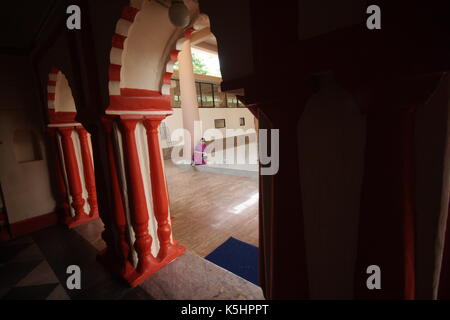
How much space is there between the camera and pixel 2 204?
3746mm

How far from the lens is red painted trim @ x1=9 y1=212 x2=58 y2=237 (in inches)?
150

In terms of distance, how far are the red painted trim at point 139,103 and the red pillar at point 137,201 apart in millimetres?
162

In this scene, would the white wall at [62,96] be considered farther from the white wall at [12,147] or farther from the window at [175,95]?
the window at [175,95]

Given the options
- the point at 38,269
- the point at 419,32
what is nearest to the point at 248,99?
the point at 419,32

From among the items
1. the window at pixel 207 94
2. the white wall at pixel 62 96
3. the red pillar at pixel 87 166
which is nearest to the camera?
the white wall at pixel 62 96

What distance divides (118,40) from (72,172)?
298 centimetres

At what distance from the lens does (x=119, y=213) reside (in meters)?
2.47

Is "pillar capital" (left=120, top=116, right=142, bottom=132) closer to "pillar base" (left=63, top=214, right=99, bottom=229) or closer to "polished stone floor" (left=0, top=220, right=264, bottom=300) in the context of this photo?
"polished stone floor" (left=0, top=220, right=264, bottom=300)

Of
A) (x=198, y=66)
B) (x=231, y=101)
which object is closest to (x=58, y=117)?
(x=198, y=66)

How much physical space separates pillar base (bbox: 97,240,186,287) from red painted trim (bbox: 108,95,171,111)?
1784mm

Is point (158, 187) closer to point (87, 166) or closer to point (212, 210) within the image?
point (87, 166)

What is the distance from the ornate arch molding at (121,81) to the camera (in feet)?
6.02

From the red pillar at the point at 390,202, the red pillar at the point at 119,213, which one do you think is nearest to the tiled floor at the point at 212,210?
the red pillar at the point at 119,213

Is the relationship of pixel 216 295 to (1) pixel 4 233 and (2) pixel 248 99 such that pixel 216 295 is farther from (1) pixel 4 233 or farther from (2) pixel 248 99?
(1) pixel 4 233
